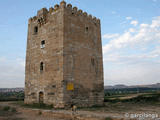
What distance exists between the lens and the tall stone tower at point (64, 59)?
12.1 m

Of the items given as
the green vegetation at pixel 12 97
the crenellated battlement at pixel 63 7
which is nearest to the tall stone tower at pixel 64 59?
the crenellated battlement at pixel 63 7

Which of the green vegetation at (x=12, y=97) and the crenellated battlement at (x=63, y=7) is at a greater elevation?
the crenellated battlement at (x=63, y=7)

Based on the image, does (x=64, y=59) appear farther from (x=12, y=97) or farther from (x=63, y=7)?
(x=12, y=97)

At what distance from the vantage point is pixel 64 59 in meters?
12.1

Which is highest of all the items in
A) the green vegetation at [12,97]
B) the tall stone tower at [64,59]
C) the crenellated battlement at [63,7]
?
the crenellated battlement at [63,7]

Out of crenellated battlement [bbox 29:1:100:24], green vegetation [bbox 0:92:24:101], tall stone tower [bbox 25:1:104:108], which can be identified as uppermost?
crenellated battlement [bbox 29:1:100:24]

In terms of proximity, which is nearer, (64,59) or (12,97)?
(64,59)

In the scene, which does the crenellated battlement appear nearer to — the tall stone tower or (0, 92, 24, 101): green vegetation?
the tall stone tower

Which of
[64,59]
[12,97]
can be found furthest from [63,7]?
[12,97]

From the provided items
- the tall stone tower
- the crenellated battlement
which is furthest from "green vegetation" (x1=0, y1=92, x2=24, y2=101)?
the crenellated battlement

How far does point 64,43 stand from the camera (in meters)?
12.3

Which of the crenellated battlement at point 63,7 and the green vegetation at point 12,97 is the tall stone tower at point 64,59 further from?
the green vegetation at point 12,97

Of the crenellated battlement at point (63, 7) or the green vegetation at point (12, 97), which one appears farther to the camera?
the green vegetation at point (12, 97)

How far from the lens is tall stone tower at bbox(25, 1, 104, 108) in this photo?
12.1 metres
